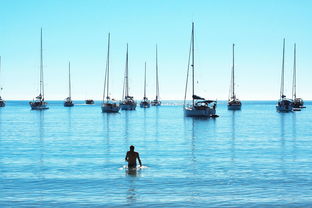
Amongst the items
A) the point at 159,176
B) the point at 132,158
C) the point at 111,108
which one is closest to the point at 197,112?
the point at 111,108

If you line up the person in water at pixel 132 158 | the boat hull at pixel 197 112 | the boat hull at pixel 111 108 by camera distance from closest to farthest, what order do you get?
the person in water at pixel 132 158
the boat hull at pixel 197 112
the boat hull at pixel 111 108

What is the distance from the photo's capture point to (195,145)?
3991cm

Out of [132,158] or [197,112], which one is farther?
[197,112]

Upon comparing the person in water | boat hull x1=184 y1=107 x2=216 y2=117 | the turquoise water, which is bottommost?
the turquoise water

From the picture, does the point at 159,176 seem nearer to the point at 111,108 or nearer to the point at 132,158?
the point at 132,158

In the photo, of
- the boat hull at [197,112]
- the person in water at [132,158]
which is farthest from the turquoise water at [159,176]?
the boat hull at [197,112]

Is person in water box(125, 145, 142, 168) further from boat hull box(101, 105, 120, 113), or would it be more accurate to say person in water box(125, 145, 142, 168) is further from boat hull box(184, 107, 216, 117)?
boat hull box(101, 105, 120, 113)

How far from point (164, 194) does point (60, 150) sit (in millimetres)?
18616

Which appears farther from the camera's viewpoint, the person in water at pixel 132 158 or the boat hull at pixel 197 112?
the boat hull at pixel 197 112

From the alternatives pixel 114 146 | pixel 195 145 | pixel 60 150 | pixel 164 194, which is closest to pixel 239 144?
pixel 195 145

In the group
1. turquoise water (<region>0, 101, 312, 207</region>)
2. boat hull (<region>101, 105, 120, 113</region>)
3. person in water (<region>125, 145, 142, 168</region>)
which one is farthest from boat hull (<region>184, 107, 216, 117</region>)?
person in water (<region>125, 145, 142, 168</region>)

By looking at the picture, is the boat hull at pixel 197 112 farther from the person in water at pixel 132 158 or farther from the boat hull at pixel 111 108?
the person in water at pixel 132 158

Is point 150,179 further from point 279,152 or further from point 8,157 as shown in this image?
point 279,152

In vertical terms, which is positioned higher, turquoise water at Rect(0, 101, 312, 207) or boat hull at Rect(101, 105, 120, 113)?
boat hull at Rect(101, 105, 120, 113)
